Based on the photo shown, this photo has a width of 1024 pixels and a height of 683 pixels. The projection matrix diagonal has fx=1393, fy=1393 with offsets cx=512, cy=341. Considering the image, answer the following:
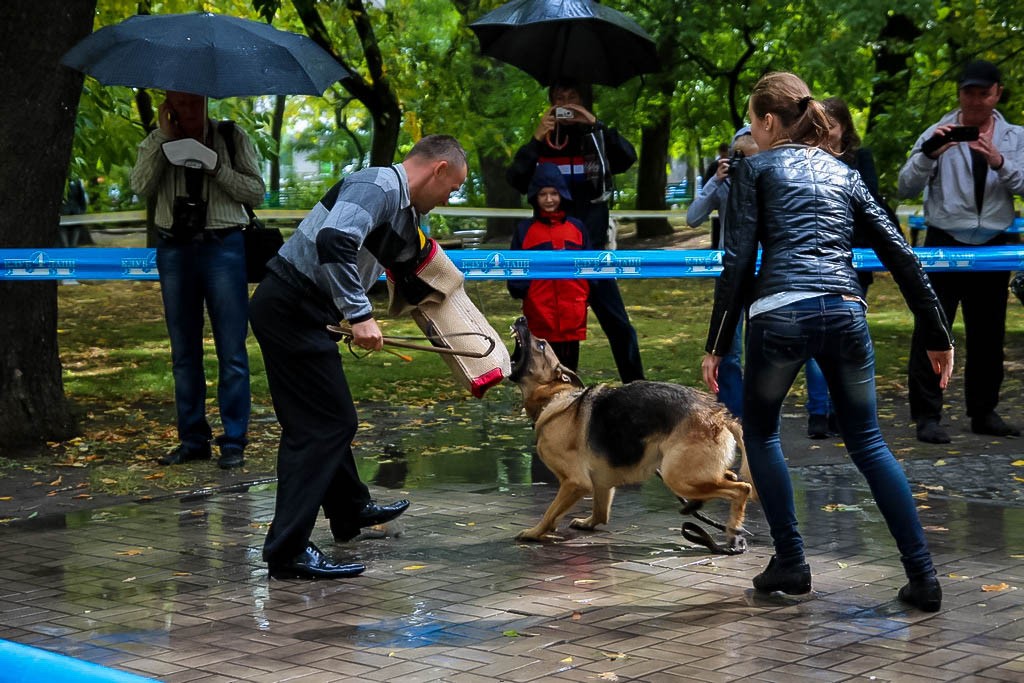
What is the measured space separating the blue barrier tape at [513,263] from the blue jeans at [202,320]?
1.75 feet

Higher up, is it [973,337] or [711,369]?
[711,369]

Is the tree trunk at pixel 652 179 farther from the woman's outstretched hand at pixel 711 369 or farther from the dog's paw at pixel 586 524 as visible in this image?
the woman's outstretched hand at pixel 711 369

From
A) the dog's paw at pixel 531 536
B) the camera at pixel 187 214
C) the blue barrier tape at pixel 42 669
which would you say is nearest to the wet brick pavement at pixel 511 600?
the dog's paw at pixel 531 536

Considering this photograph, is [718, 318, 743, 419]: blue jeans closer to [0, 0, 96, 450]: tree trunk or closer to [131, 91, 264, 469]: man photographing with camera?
[131, 91, 264, 469]: man photographing with camera

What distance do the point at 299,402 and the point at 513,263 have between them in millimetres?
3228

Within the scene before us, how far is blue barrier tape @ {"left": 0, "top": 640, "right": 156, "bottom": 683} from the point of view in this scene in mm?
1819

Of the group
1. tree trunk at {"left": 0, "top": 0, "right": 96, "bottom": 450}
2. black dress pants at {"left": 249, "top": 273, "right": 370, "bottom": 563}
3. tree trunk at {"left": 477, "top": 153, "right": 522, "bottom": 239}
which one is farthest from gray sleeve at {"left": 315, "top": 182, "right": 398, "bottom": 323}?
tree trunk at {"left": 477, "top": 153, "right": 522, "bottom": 239}

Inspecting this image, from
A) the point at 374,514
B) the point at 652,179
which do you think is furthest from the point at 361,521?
the point at 652,179

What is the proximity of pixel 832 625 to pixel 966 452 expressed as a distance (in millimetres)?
3805

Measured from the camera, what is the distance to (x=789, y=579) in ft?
17.8

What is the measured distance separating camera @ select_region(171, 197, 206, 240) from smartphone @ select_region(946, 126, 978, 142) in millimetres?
4612

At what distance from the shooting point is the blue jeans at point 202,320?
8461 millimetres

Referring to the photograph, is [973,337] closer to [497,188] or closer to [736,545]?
[736,545]

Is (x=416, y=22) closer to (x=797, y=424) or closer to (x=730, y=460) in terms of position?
(x=797, y=424)
